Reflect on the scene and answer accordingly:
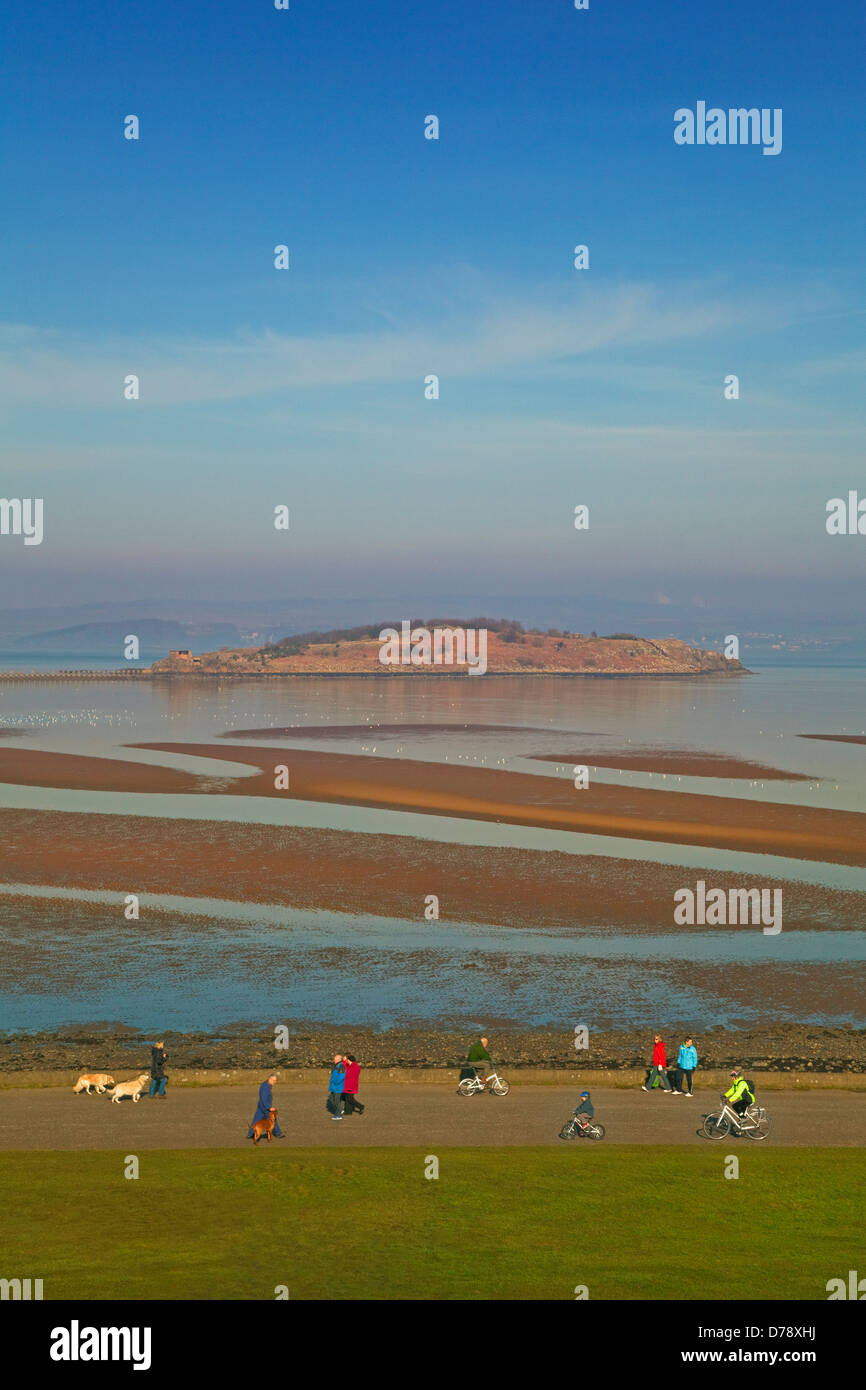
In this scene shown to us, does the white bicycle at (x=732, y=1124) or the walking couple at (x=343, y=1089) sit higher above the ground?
the walking couple at (x=343, y=1089)

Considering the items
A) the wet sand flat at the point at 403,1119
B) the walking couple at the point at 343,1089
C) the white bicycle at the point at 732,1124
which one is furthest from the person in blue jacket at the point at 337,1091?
the white bicycle at the point at 732,1124

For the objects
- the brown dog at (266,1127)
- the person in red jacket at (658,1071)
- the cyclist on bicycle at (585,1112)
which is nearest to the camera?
the brown dog at (266,1127)

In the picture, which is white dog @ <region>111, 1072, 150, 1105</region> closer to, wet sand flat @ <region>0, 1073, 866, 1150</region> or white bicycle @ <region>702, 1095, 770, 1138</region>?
wet sand flat @ <region>0, 1073, 866, 1150</region>

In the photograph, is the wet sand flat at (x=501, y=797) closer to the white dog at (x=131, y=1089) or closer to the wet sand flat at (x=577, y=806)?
the wet sand flat at (x=577, y=806)

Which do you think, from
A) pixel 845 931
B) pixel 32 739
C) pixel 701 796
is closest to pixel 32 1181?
pixel 845 931

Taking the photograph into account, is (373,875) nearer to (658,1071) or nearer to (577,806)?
(577,806)

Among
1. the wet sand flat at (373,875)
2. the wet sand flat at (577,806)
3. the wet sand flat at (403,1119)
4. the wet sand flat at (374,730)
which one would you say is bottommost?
the wet sand flat at (403,1119)

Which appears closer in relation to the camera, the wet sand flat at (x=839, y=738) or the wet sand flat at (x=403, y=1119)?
the wet sand flat at (x=403, y=1119)
